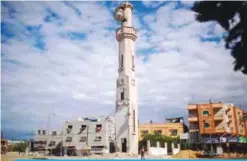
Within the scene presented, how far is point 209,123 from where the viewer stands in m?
26.4

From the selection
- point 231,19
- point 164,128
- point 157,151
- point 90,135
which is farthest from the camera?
point 164,128

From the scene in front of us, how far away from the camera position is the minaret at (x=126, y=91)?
21.9 meters

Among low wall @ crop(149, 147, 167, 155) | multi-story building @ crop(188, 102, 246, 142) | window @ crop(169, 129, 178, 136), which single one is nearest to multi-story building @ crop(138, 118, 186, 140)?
window @ crop(169, 129, 178, 136)

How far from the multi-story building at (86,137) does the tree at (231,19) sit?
68.9ft

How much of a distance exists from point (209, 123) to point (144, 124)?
35.3ft

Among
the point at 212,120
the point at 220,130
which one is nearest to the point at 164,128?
the point at 212,120

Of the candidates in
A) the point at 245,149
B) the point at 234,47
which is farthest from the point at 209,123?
the point at 234,47

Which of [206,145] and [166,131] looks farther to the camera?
[166,131]

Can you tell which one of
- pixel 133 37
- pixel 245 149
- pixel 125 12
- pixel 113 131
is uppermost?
pixel 125 12

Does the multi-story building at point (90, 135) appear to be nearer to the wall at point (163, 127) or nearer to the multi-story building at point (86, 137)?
the multi-story building at point (86, 137)

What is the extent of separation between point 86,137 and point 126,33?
31.8 ft

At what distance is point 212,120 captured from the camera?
86.4 feet

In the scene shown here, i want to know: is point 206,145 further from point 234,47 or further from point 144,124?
point 234,47

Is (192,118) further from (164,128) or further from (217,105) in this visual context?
(164,128)
